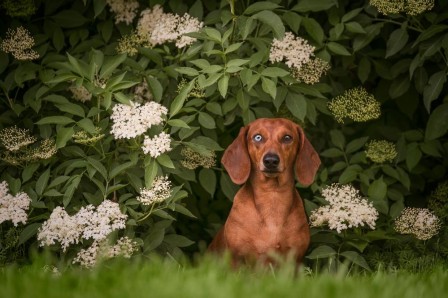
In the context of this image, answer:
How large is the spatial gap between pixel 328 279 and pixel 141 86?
88.3 inches

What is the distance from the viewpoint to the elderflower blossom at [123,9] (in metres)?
4.78

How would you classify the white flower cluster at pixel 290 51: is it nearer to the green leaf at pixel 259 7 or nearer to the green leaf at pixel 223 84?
the green leaf at pixel 259 7

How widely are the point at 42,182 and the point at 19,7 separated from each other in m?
1.18

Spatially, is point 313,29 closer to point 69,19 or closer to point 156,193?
point 156,193

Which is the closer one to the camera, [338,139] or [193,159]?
[193,159]

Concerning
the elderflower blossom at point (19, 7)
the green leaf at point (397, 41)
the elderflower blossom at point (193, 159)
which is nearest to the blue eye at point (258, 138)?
the elderflower blossom at point (193, 159)

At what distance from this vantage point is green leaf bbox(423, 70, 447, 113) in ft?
14.7

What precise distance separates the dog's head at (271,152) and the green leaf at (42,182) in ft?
3.62

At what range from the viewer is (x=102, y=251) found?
13.1ft

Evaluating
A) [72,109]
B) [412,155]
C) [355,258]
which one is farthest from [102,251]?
[412,155]

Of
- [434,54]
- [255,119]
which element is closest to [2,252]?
[255,119]

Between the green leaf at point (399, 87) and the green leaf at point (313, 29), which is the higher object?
the green leaf at point (313, 29)

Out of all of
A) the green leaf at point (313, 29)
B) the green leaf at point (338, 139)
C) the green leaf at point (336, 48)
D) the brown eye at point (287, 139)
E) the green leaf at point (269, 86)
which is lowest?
the brown eye at point (287, 139)

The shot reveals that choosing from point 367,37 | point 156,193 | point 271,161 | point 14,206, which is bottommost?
point 14,206
